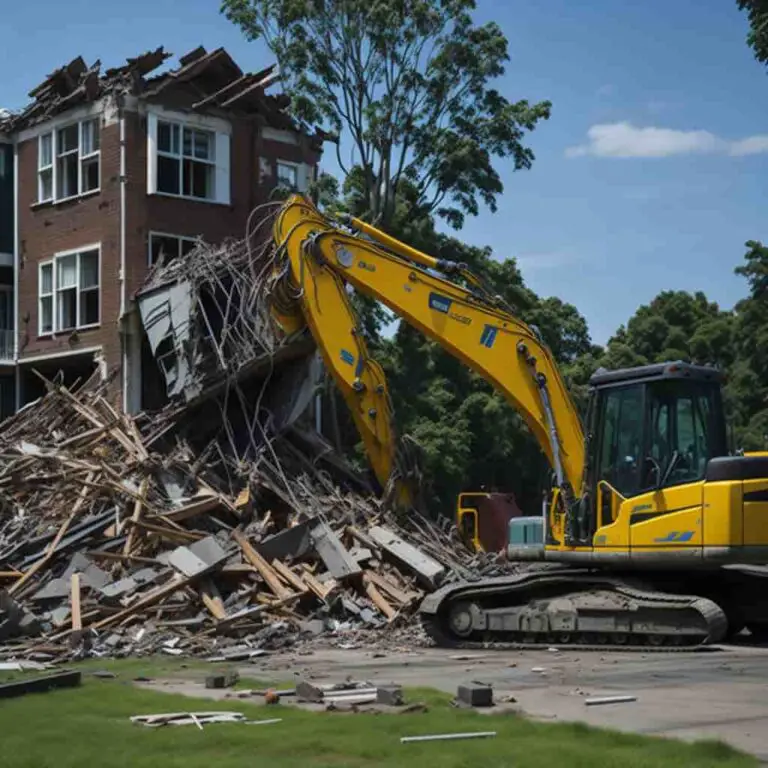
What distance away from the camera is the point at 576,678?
13.7 meters

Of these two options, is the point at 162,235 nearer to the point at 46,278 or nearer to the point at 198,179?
the point at 198,179

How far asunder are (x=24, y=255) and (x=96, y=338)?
419 cm

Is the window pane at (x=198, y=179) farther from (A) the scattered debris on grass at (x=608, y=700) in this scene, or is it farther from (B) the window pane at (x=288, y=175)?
(A) the scattered debris on grass at (x=608, y=700)

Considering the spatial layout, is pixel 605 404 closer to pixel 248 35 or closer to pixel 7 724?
pixel 7 724

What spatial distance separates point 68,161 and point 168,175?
2.76m

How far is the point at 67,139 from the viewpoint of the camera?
102 ft

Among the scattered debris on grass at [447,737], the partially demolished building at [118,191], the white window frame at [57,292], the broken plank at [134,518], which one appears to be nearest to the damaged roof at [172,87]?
the partially demolished building at [118,191]

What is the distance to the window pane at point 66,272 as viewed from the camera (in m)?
30.4

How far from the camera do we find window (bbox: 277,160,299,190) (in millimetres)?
32219

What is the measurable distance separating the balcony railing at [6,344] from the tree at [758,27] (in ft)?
60.1

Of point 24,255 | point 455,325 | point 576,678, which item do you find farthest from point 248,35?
point 576,678

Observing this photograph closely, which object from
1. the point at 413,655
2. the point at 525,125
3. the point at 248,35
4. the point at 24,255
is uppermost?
the point at 248,35

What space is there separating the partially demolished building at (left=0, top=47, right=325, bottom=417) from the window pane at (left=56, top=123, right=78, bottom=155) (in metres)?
0.04

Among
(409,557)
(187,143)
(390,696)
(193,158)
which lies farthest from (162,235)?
(390,696)
